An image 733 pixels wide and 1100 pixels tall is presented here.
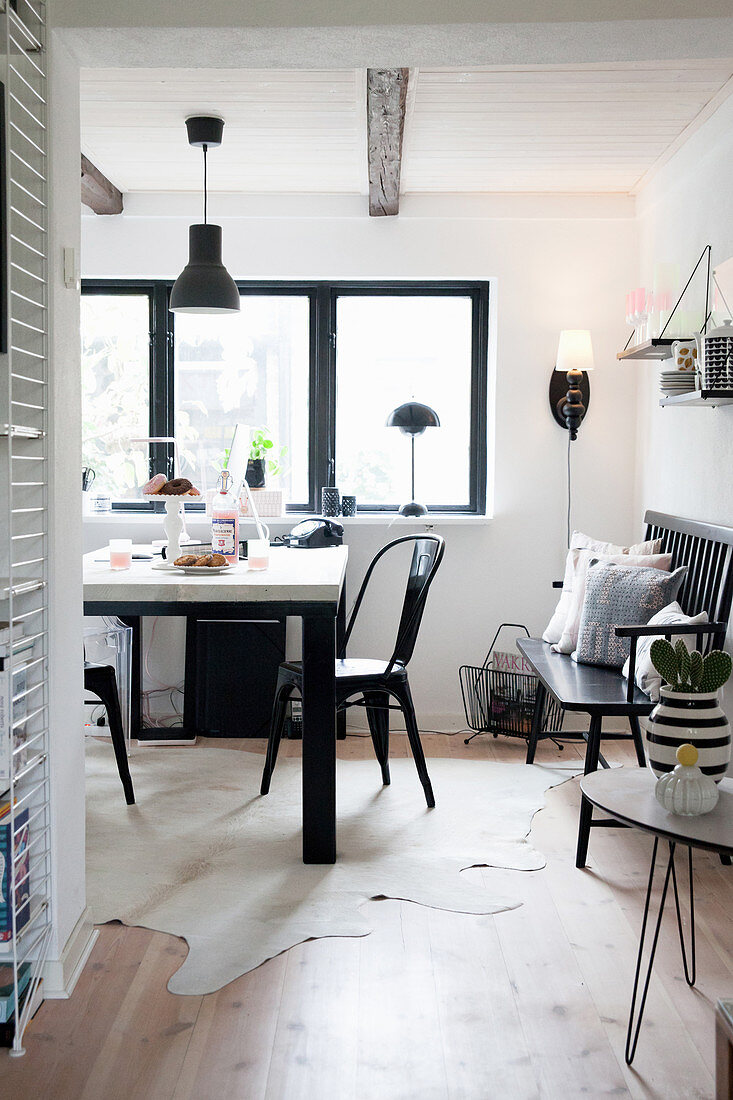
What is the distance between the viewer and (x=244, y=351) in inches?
187

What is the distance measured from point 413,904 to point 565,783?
1.24m

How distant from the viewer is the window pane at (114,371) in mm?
4727

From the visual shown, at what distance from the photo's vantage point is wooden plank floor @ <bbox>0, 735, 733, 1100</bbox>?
186 centimetres

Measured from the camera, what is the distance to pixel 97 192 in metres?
4.27

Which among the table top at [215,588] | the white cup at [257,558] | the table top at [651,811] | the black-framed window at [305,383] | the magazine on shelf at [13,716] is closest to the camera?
the table top at [651,811]

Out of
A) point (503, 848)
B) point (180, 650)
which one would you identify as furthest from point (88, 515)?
point (503, 848)

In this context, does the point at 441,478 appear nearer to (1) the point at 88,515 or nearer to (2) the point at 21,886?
(1) the point at 88,515

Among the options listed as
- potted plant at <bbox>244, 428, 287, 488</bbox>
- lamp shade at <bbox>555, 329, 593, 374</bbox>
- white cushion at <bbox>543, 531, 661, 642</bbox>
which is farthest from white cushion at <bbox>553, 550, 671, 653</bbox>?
potted plant at <bbox>244, 428, 287, 488</bbox>

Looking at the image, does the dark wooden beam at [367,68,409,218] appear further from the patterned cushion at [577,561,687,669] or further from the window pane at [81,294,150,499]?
the patterned cushion at [577,561,687,669]

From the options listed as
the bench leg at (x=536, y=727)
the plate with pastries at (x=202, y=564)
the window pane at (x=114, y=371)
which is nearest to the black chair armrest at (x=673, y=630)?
the bench leg at (x=536, y=727)

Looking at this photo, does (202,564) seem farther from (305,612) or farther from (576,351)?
(576,351)

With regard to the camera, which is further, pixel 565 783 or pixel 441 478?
pixel 441 478

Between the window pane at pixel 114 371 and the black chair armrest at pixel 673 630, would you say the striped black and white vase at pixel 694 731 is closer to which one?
the black chair armrest at pixel 673 630

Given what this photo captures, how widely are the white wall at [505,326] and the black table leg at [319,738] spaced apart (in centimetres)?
177
